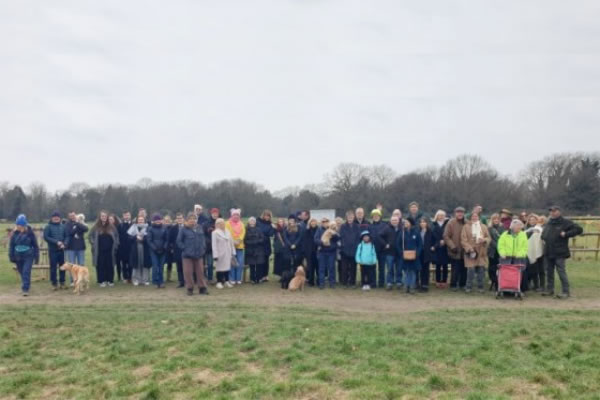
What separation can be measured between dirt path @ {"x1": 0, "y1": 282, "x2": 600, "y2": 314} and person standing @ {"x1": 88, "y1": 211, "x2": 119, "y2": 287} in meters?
0.55

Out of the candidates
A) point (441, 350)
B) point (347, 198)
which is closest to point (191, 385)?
point (441, 350)

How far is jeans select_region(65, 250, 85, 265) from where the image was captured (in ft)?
41.3

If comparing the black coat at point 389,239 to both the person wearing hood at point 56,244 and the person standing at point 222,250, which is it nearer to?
the person standing at point 222,250

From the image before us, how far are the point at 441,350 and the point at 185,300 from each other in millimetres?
6075

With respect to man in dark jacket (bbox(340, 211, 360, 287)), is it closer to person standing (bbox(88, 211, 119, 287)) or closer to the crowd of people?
the crowd of people

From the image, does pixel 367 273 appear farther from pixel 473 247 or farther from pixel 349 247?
pixel 473 247

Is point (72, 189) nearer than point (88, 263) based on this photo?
No

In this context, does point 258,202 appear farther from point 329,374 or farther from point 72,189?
point 329,374

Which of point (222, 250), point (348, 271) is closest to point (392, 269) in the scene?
point (348, 271)

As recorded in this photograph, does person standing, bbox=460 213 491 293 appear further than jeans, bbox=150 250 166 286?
No

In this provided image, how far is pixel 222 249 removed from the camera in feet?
39.8

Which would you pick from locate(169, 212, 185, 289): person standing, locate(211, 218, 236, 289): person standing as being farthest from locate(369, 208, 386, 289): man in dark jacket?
locate(169, 212, 185, 289): person standing

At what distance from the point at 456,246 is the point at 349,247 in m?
2.64

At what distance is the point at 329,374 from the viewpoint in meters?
5.49
